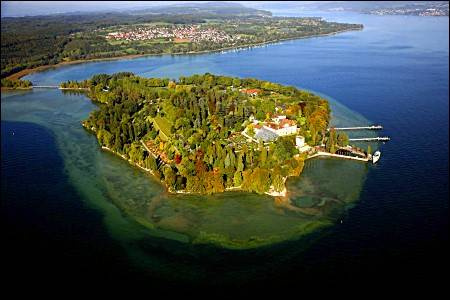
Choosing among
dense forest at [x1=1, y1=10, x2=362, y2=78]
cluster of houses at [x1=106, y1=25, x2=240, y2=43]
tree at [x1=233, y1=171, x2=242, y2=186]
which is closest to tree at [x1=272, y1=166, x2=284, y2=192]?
tree at [x1=233, y1=171, x2=242, y2=186]

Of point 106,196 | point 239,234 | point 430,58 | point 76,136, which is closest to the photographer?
point 239,234

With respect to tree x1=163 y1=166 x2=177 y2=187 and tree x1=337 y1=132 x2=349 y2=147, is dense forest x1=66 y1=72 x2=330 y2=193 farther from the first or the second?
tree x1=337 y1=132 x2=349 y2=147

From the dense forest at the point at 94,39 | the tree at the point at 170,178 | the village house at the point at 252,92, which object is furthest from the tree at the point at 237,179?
the dense forest at the point at 94,39

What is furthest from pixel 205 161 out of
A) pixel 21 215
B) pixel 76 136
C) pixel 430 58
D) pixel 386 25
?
pixel 386 25

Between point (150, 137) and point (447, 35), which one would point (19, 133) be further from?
point (447, 35)

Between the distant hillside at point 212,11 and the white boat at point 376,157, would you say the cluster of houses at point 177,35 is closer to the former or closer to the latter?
the distant hillside at point 212,11
